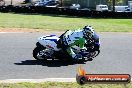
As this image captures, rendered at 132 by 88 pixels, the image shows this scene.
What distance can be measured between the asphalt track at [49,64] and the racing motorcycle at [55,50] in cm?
22

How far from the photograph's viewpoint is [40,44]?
12.9 m

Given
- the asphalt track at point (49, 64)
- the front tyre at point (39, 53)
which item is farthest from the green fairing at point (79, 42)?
the front tyre at point (39, 53)

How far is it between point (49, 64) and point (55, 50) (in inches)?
19.4

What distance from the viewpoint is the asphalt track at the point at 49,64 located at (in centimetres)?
1111

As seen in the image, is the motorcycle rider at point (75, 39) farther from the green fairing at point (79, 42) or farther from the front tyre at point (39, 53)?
the front tyre at point (39, 53)

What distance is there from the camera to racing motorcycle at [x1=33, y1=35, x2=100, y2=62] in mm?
12781

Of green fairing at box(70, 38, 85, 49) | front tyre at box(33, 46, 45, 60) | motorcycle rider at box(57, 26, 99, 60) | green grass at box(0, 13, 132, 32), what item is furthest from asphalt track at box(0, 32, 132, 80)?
green grass at box(0, 13, 132, 32)

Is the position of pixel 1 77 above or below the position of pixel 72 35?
below

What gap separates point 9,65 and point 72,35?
2.13 m

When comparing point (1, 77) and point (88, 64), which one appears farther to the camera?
point (88, 64)

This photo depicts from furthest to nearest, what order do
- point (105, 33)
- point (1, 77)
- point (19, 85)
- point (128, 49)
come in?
1. point (105, 33)
2. point (128, 49)
3. point (1, 77)
4. point (19, 85)

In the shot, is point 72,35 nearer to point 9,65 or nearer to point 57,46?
point 57,46

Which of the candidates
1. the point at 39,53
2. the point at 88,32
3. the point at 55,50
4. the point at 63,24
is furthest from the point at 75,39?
the point at 63,24

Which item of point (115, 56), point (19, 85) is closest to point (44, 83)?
point (19, 85)
